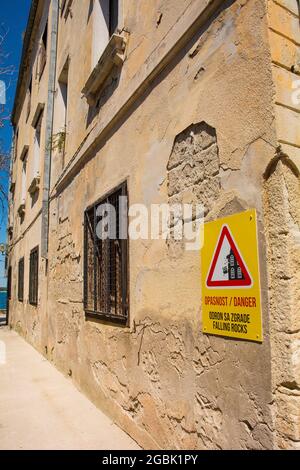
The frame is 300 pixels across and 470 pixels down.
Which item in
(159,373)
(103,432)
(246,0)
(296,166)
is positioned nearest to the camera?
(296,166)

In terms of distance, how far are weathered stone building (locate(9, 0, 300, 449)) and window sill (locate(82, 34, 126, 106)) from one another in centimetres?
1

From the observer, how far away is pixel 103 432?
127 inches

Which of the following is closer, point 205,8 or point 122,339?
point 205,8

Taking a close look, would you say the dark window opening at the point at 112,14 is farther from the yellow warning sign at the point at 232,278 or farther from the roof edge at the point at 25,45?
the roof edge at the point at 25,45

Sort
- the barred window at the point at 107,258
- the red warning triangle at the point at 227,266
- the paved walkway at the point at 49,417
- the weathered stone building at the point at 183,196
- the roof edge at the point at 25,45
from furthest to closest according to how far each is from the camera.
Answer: the roof edge at the point at 25,45
the barred window at the point at 107,258
the paved walkway at the point at 49,417
the red warning triangle at the point at 227,266
the weathered stone building at the point at 183,196

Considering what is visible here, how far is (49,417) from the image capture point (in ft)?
12.0

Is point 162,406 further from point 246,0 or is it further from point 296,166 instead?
point 246,0

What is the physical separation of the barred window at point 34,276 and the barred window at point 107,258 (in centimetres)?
395

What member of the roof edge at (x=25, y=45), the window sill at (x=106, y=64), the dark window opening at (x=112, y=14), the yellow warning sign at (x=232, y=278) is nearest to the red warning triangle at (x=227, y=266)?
the yellow warning sign at (x=232, y=278)

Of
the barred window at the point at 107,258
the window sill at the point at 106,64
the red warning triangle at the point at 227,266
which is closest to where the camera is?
the red warning triangle at the point at 227,266

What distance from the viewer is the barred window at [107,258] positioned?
3367 millimetres

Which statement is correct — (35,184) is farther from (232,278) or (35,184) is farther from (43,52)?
(232,278)

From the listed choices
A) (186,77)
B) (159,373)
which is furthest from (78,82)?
(159,373)

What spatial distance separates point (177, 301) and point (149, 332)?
0.48 m
